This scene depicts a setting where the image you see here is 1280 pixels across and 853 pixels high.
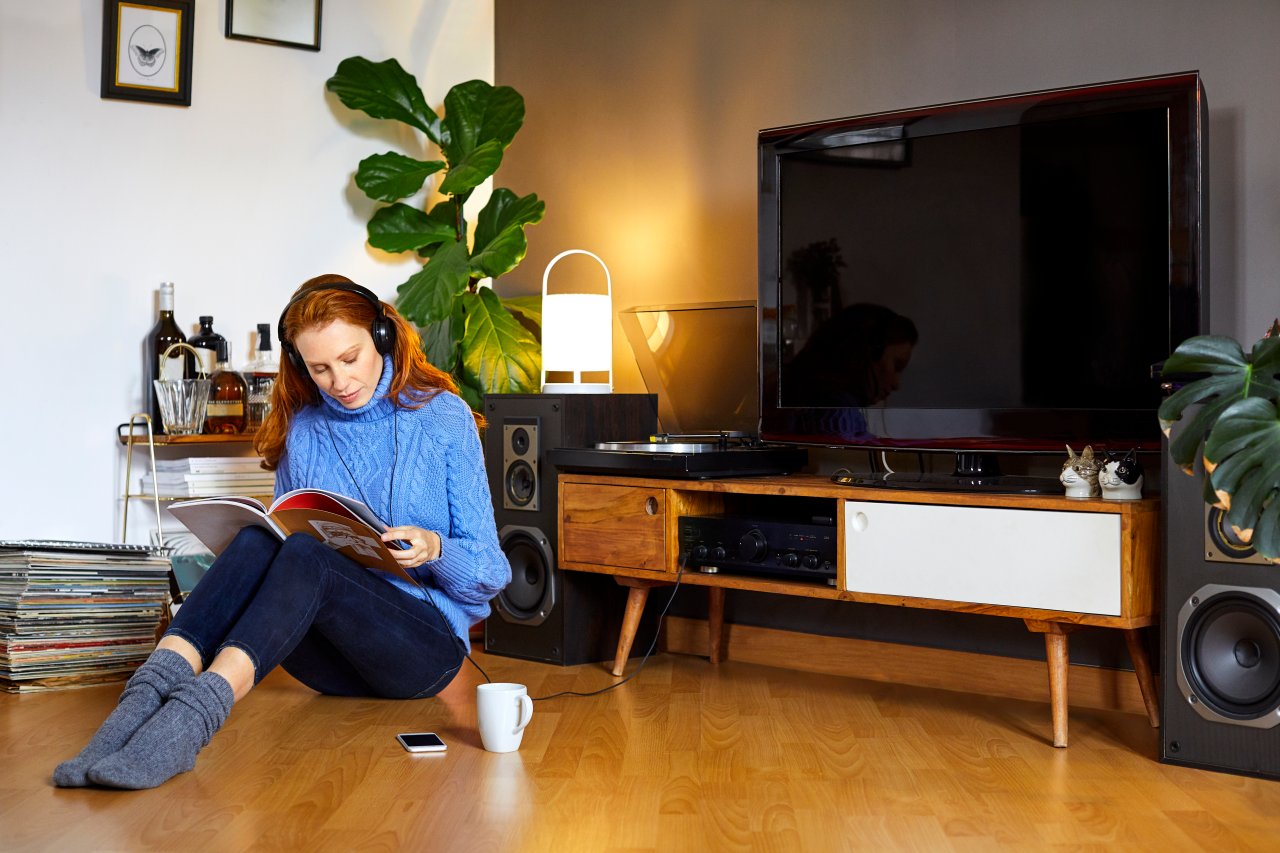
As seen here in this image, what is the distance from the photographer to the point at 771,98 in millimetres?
3424

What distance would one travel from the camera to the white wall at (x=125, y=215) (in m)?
3.57

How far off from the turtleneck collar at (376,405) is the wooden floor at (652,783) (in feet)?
2.01

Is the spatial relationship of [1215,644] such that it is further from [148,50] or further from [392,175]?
[148,50]

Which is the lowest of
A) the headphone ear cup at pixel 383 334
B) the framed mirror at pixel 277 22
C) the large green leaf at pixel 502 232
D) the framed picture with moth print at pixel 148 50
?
the headphone ear cup at pixel 383 334

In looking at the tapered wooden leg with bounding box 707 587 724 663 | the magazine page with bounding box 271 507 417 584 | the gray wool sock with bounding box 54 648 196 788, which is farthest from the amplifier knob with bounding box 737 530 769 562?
the gray wool sock with bounding box 54 648 196 788

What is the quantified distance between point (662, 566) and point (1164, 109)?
1.43m

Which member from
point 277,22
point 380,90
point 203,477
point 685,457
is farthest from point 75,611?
point 277,22

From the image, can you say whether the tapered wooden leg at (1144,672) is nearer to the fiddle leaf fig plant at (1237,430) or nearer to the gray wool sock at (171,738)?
the fiddle leaf fig plant at (1237,430)

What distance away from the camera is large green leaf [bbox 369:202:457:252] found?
390 centimetres

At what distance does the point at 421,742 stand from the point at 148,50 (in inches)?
91.6

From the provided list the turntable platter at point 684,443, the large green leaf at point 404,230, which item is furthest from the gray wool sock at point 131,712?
the large green leaf at point 404,230

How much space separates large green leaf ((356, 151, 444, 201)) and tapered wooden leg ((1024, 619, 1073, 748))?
2.24m

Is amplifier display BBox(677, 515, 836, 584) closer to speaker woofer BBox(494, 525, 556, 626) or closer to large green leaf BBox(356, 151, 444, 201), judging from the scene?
speaker woofer BBox(494, 525, 556, 626)

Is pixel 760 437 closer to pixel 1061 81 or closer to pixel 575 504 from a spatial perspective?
pixel 575 504
